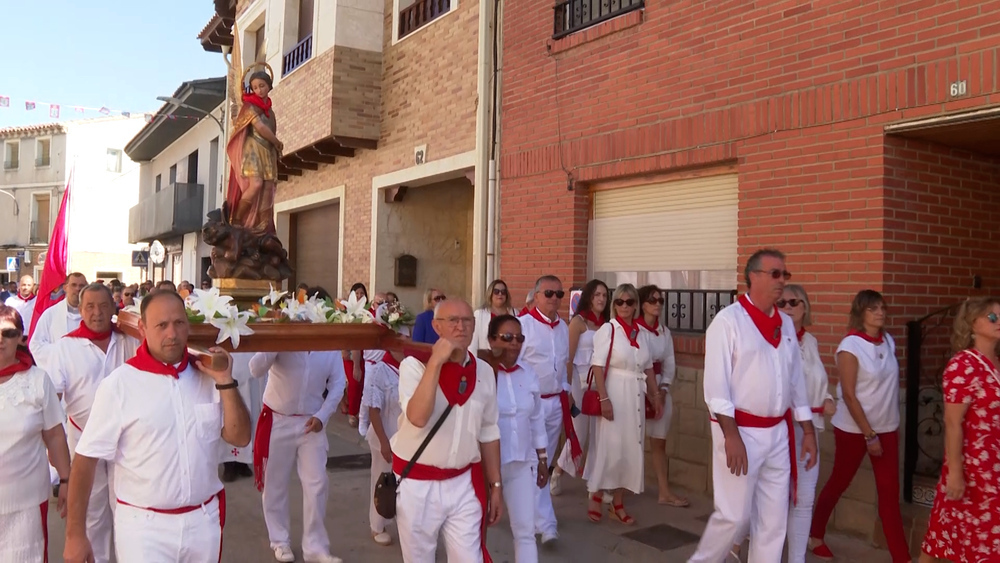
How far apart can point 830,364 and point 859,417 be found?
3.01ft

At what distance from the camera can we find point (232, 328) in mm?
3801

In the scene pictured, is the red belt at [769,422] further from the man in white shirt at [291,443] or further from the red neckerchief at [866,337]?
the man in white shirt at [291,443]

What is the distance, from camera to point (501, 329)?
475 centimetres

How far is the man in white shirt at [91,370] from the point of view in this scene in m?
4.70

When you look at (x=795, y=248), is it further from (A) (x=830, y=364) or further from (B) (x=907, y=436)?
(B) (x=907, y=436)

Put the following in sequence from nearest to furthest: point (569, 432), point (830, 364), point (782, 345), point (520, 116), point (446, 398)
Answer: point (446, 398)
point (782, 345)
point (569, 432)
point (830, 364)
point (520, 116)

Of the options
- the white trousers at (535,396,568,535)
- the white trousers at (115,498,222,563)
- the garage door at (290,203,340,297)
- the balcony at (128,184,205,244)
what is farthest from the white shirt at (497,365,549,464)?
the balcony at (128,184,205,244)

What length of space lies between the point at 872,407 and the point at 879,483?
1.57ft

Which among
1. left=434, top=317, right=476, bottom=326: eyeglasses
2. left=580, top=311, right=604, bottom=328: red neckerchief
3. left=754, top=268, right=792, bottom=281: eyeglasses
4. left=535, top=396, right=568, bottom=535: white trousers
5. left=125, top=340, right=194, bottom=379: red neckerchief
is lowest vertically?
left=535, top=396, right=568, bottom=535: white trousers

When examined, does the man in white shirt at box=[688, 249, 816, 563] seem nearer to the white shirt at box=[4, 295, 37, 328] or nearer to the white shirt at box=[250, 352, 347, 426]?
the white shirt at box=[250, 352, 347, 426]

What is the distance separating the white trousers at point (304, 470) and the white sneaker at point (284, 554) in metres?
0.04

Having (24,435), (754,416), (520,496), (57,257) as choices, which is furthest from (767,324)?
(57,257)

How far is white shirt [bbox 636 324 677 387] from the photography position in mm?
6621

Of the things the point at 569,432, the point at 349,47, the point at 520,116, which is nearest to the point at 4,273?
the point at 349,47
